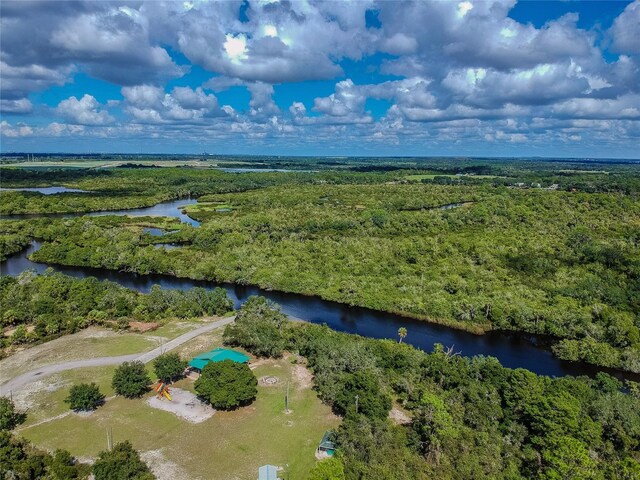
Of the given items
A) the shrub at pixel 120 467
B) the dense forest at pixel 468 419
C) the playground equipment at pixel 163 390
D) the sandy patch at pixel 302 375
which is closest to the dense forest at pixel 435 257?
the dense forest at pixel 468 419

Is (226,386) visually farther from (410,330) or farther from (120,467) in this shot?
(410,330)

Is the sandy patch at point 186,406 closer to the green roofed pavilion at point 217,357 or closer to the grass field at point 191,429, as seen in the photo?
the grass field at point 191,429

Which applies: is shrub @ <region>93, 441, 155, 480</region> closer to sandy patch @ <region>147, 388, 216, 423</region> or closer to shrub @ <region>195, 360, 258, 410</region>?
sandy patch @ <region>147, 388, 216, 423</region>

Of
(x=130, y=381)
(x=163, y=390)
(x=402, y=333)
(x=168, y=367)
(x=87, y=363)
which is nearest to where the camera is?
(x=130, y=381)

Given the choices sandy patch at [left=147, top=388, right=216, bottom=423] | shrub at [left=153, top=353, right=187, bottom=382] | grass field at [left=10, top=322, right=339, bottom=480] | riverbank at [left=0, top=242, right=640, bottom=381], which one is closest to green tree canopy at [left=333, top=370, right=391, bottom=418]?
grass field at [left=10, top=322, right=339, bottom=480]

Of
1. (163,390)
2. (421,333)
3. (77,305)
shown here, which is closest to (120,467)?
(163,390)
